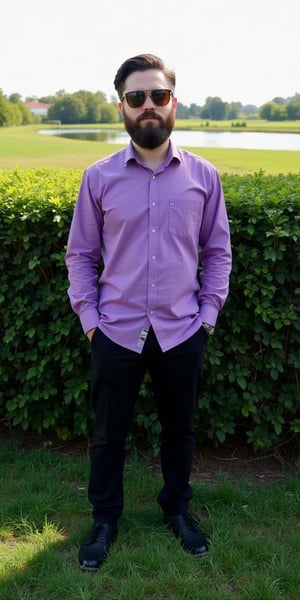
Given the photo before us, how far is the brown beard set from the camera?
2871mm

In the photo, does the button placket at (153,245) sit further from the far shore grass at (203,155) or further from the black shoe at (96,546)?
the far shore grass at (203,155)

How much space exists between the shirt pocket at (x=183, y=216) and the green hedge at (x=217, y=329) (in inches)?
36.8

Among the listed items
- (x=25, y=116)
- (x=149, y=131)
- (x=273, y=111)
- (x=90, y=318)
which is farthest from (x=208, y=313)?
(x=25, y=116)

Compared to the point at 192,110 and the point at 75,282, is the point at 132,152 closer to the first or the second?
the point at 75,282

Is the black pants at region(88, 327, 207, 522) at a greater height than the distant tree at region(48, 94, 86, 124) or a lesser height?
lesser

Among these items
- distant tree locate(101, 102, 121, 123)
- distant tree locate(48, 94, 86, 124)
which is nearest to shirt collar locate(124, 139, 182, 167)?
distant tree locate(48, 94, 86, 124)

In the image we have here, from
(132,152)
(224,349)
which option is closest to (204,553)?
(224,349)

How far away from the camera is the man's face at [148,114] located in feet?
9.35

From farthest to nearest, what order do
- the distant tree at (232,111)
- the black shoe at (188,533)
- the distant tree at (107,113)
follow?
the distant tree at (107,113), the distant tree at (232,111), the black shoe at (188,533)

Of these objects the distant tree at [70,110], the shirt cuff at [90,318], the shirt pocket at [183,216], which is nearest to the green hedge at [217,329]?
the shirt pocket at [183,216]

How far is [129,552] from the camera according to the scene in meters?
3.18

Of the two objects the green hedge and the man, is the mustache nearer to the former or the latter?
the man

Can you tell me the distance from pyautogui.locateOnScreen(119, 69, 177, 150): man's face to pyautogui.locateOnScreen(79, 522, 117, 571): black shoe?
196 centimetres

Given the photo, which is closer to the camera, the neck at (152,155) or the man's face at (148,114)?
the man's face at (148,114)
